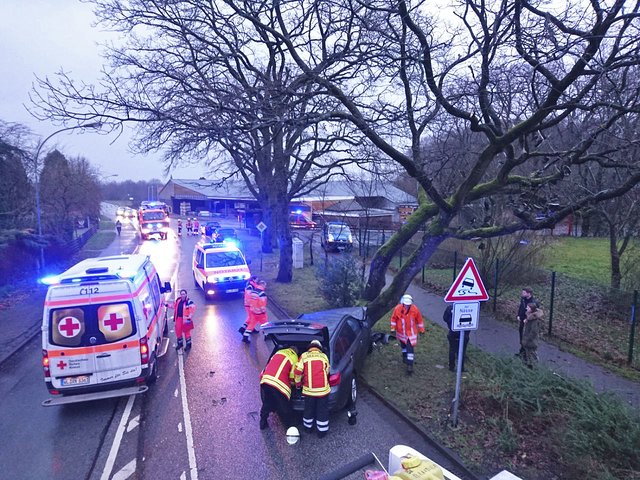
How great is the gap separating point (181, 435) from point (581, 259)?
20.7 metres

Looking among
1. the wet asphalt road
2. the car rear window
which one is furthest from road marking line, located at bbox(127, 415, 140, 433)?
the car rear window

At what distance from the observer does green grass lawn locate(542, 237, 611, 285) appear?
16.8 meters

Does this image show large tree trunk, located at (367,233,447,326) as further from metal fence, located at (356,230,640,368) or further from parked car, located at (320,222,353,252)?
parked car, located at (320,222,353,252)

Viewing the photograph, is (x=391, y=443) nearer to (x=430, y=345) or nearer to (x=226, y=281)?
(x=430, y=345)

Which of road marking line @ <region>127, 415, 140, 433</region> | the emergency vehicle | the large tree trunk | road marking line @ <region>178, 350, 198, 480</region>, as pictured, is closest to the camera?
road marking line @ <region>178, 350, 198, 480</region>

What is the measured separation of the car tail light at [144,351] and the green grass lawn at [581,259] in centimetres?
1552

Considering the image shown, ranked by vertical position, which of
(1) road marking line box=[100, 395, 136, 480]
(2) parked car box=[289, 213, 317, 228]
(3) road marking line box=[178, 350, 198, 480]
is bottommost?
(1) road marking line box=[100, 395, 136, 480]

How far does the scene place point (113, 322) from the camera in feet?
23.3

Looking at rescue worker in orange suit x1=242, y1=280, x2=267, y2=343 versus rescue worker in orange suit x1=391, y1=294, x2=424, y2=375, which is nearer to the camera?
rescue worker in orange suit x1=391, y1=294, x2=424, y2=375

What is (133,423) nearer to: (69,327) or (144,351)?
(144,351)

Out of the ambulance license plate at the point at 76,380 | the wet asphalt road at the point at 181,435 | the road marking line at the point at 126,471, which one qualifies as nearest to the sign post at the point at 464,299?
the wet asphalt road at the point at 181,435

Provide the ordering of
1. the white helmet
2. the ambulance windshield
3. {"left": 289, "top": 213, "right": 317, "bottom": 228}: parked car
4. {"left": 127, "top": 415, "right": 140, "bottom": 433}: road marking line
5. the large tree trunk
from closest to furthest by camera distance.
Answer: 1. the white helmet
2. {"left": 127, "top": 415, "right": 140, "bottom": 433}: road marking line
3. the large tree trunk
4. the ambulance windshield
5. {"left": 289, "top": 213, "right": 317, "bottom": 228}: parked car

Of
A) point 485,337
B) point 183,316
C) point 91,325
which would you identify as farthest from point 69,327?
point 485,337

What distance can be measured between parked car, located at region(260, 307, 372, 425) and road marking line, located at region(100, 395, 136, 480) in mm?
2662
